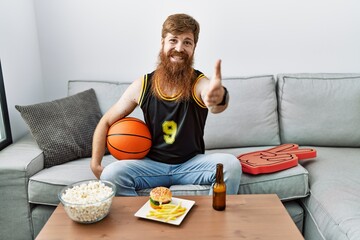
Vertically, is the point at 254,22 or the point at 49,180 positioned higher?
the point at 254,22

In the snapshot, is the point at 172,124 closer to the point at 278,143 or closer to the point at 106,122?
the point at 106,122

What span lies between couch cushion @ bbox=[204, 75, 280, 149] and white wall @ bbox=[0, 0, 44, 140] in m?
1.35

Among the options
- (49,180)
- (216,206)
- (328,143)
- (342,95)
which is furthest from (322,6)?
(49,180)

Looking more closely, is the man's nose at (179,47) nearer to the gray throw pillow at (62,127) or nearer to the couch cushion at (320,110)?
the gray throw pillow at (62,127)

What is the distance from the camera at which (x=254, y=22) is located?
2658 mm

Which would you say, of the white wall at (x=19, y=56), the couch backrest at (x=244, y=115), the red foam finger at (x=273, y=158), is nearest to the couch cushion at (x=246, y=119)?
the couch backrest at (x=244, y=115)

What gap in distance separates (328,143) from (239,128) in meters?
0.64

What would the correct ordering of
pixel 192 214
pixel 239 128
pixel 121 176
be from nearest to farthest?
pixel 192 214 → pixel 121 176 → pixel 239 128

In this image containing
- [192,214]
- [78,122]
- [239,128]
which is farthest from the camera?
[239,128]

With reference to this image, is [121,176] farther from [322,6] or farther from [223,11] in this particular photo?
[322,6]

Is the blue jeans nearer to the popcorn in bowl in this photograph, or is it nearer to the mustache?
the popcorn in bowl

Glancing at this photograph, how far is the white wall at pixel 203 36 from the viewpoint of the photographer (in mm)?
2635

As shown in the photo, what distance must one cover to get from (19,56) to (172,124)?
52.6 inches

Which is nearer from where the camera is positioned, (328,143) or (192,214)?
(192,214)
